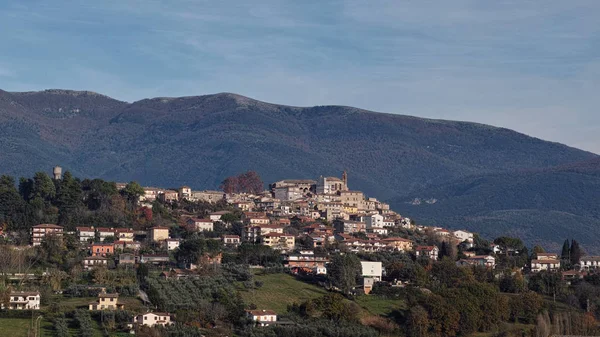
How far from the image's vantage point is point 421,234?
109 m

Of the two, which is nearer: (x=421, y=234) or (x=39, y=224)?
(x=39, y=224)

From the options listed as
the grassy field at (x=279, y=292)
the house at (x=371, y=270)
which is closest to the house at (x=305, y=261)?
the house at (x=371, y=270)

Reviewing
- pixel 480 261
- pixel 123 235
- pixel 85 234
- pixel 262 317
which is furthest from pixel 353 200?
pixel 262 317

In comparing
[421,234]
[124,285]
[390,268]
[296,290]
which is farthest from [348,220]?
[124,285]

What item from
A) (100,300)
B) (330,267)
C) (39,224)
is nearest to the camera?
(100,300)

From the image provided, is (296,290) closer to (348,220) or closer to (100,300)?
(100,300)

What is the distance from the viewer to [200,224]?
9469cm

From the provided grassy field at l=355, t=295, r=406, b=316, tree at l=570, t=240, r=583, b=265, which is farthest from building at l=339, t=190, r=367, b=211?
grassy field at l=355, t=295, r=406, b=316

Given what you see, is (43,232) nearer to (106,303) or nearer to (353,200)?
(106,303)

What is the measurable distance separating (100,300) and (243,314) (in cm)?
753

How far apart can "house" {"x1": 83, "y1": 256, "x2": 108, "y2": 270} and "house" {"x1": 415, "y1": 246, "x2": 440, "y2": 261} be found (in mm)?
24847

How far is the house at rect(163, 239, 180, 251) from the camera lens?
86.7 meters

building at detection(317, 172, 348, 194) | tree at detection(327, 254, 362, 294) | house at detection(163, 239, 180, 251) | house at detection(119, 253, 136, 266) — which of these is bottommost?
tree at detection(327, 254, 362, 294)

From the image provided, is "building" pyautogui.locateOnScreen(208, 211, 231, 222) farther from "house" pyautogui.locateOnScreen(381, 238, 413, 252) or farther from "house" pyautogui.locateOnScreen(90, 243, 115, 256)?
"house" pyautogui.locateOnScreen(90, 243, 115, 256)
